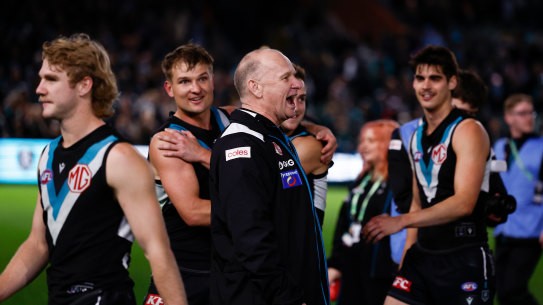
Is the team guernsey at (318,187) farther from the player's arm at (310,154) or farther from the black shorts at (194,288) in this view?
the black shorts at (194,288)

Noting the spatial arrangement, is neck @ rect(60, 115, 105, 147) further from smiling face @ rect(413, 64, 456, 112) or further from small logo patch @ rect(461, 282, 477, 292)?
small logo patch @ rect(461, 282, 477, 292)

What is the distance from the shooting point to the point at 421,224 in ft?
20.9

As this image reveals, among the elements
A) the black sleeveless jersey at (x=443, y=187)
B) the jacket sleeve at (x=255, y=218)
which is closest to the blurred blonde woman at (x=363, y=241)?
the black sleeveless jersey at (x=443, y=187)

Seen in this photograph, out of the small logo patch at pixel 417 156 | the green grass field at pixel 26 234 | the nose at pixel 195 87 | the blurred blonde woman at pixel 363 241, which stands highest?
the nose at pixel 195 87

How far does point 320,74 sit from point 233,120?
19999 mm

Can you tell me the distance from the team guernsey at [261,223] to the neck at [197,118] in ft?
4.24

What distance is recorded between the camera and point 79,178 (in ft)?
15.3

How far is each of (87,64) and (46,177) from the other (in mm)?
611

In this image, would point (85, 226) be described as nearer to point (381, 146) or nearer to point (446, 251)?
point (446, 251)

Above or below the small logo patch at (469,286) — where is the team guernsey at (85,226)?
above

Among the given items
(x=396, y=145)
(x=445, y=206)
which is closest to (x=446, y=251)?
(x=445, y=206)

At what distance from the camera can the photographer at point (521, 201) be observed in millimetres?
9961

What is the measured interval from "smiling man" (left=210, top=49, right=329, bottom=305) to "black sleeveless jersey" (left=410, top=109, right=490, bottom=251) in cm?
191

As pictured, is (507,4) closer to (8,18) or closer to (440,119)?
(8,18)
